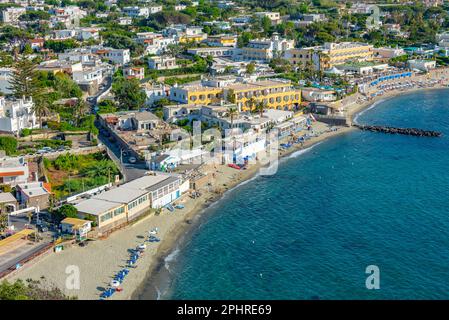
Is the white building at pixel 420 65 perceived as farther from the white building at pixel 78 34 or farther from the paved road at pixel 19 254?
the paved road at pixel 19 254

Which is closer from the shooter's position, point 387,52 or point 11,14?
point 387,52

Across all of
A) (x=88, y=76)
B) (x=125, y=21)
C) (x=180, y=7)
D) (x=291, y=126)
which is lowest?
(x=291, y=126)

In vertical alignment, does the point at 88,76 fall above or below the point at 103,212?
above

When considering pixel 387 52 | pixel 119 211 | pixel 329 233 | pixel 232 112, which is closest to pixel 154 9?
pixel 387 52


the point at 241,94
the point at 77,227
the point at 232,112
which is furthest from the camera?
the point at 241,94

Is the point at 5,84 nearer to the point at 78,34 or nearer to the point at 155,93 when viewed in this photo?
the point at 155,93

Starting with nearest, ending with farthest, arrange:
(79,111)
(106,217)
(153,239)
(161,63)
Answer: (153,239)
(106,217)
(79,111)
(161,63)

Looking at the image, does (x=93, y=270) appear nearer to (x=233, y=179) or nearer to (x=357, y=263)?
(x=357, y=263)
